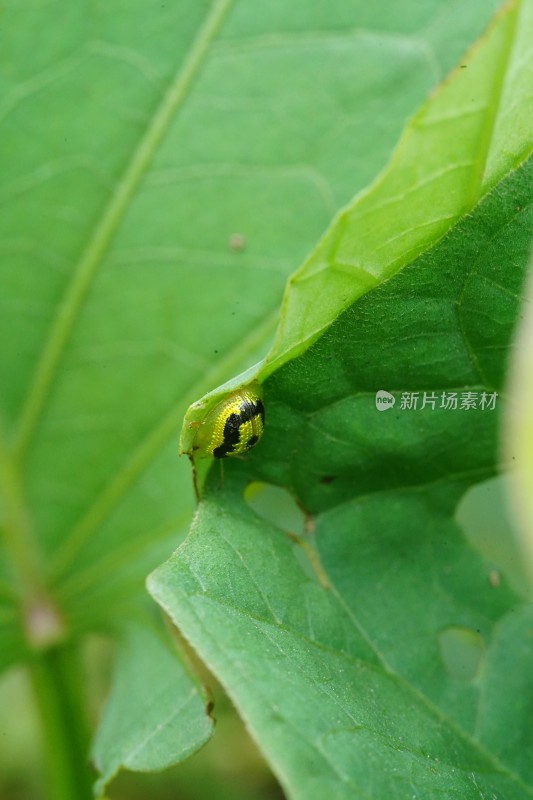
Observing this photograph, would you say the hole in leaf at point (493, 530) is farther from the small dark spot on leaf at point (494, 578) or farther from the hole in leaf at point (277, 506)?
the hole in leaf at point (277, 506)

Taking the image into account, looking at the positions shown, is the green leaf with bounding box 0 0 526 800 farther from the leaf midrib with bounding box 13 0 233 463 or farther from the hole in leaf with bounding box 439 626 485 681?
the hole in leaf with bounding box 439 626 485 681

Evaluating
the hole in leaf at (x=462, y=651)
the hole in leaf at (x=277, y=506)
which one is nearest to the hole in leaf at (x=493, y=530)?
the hole in leaf at (x=462, y=651)

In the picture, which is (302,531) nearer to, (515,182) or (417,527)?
(417,527)

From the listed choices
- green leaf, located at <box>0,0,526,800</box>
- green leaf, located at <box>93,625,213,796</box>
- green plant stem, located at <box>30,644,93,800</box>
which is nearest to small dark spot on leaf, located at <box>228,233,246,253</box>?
green leaf, located at <box>0,0,526,800</box>

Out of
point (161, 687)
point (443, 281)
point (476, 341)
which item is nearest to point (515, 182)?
point (443, 281)

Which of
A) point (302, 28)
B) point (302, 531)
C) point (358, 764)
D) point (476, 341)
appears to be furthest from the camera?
point (302, 28)

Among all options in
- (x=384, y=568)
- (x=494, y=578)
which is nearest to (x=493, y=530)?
(x=494, y=578)
